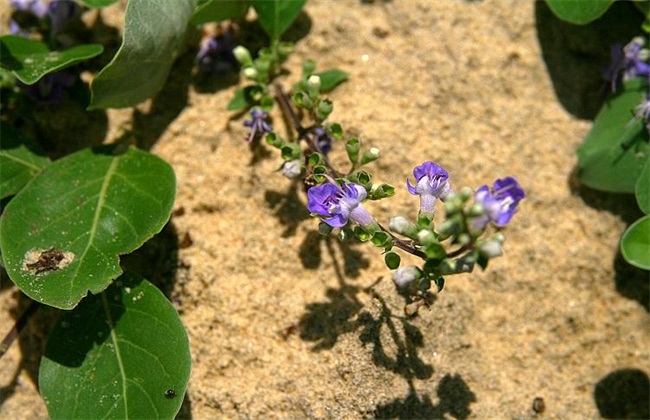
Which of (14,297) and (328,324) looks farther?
(14,297)

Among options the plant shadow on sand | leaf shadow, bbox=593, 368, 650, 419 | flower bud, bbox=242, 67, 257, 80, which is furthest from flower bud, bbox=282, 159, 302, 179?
leaf shadow, bbox=593, 368, 650, 419

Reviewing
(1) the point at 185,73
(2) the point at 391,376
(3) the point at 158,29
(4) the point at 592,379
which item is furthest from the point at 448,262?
(1) the point at 185,73

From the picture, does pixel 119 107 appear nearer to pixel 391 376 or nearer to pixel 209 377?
pixel 209 377

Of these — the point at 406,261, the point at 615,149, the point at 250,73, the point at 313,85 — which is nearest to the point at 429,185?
the point at 406,261

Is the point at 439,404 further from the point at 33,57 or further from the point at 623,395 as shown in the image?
the point at 33,57

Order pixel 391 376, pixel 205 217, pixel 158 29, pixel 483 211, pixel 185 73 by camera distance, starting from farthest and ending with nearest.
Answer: pixel 185 73
pixel 205 217
pixel 158 29
pixel 391 376
pixel 483 211

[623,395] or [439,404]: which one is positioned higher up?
[439,404]

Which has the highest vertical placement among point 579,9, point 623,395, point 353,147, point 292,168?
point 579,9
